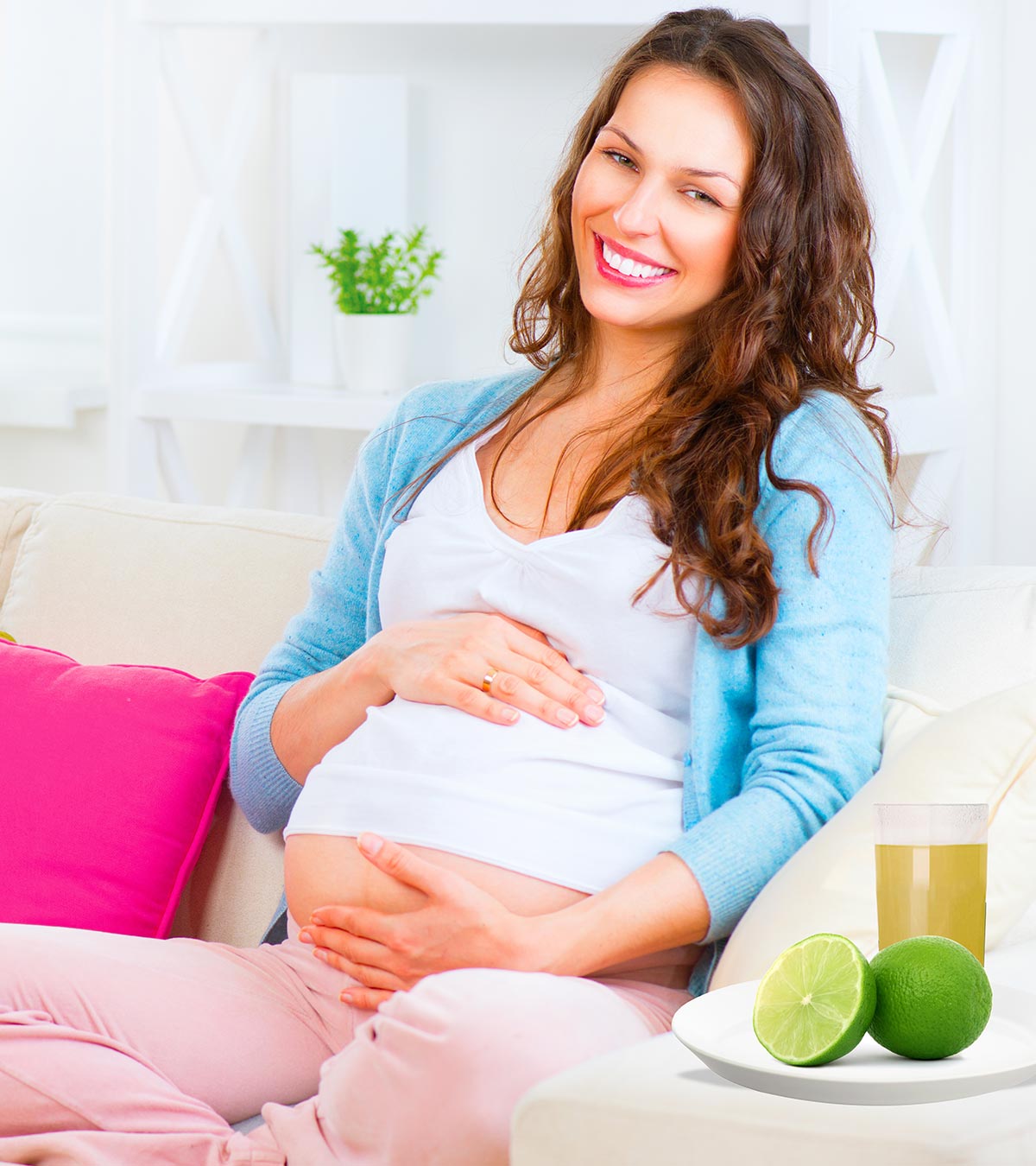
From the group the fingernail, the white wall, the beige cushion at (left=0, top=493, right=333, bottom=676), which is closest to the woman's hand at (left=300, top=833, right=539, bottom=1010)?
the fingernail

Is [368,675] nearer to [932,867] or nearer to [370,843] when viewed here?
[370,843]

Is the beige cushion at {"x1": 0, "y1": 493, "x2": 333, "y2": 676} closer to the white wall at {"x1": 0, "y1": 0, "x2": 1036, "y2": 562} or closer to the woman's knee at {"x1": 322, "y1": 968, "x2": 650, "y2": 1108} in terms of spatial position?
the woman's knee at {"x1": 322, "y1": 968, "x2": 650, "y2": 1108}

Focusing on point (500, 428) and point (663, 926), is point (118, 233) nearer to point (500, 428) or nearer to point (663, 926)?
point (500, 428)

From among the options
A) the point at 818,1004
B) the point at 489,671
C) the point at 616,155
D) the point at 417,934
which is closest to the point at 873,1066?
the point at 818,1004

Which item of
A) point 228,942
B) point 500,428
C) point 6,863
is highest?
point 500,428

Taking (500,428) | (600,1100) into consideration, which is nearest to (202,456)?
(500,428)

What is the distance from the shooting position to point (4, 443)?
3.24 m

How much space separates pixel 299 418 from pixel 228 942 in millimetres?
1204

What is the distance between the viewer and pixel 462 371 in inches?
115

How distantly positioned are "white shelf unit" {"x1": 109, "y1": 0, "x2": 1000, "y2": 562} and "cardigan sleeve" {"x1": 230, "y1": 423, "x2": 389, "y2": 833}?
33.4 inches

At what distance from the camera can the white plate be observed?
0.79 metres

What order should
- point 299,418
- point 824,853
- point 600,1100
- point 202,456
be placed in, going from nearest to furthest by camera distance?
point 600,1100 < point 824,853 < point 299,418 < point 202,456

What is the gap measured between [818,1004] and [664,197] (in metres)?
0.82

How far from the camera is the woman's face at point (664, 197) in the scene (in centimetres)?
142
